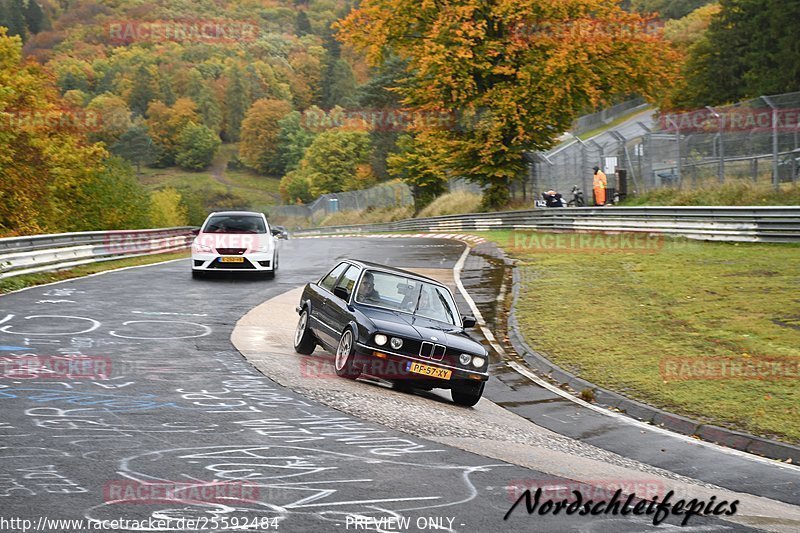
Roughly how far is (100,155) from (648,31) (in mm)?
36998

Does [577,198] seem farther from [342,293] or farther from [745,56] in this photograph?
[745,56]

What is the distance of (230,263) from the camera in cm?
2259

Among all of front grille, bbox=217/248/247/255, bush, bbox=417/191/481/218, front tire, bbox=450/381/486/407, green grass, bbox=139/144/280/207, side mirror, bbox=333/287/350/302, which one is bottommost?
front tire, bbox=450/381/486/407

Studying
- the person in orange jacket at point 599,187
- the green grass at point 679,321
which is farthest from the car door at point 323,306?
the person in orange jacket at point 599,187

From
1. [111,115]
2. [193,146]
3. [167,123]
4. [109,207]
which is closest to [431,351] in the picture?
[109,207]

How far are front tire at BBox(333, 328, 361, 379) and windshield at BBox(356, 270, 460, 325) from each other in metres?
0.81

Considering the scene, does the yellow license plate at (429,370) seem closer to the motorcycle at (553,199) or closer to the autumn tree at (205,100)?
the motorcycle at (553,199)

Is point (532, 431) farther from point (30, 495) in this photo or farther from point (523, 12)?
point (523, 12)

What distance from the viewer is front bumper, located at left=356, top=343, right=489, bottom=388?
37.5 feet

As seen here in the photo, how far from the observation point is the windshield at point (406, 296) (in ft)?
41.8

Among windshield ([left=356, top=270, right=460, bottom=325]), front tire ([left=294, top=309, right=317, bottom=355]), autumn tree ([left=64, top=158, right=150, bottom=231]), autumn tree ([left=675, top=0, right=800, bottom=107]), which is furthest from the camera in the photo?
autumn tree ([left=675, top=0, right=800, bottom=107])

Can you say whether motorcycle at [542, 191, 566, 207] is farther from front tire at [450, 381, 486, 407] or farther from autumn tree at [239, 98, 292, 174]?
autumn tree at [239, 98, 292, 174]

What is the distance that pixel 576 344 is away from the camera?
50.5 feet

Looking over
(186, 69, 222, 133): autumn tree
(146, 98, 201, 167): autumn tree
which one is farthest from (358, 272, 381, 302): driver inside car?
(186, 69, 222, 133): autumn tree
